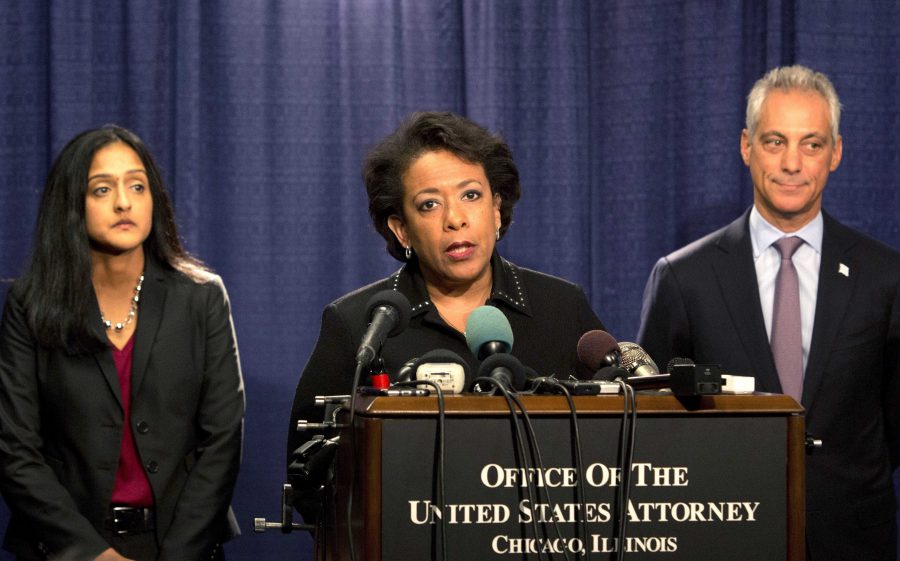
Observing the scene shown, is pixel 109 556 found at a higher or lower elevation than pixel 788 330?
lower

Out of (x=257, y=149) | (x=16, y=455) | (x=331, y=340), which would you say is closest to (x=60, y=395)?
(x=16, y=455)

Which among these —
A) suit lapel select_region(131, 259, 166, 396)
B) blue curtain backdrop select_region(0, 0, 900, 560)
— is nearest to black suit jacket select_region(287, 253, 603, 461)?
suit lapel select_region(131, 259, 166, 396)

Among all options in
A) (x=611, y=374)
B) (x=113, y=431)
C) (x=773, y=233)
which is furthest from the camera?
(x=773, y=233)

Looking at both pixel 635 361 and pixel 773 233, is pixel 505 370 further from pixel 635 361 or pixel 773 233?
pixel 773 233

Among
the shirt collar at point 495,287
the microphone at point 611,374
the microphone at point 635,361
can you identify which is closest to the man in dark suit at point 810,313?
the shirt collar at point 495,287

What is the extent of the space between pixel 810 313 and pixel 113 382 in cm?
164

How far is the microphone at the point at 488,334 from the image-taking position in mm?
1626

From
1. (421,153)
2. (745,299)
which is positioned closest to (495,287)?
(421,153)

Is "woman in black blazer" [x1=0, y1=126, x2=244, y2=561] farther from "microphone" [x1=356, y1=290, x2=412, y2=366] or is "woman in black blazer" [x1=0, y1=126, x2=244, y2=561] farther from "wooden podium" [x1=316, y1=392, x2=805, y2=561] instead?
"wooden podium" [x1=316, y1=392, x2=805, y2=561]

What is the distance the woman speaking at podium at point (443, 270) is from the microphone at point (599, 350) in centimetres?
46

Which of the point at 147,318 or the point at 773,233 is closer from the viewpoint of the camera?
the point at 147,318

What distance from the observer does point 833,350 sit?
2.68m

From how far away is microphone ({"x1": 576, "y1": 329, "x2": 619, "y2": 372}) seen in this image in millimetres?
1700

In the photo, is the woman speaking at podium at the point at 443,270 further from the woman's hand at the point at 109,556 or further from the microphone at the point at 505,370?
the microphone at the point at 505,370
